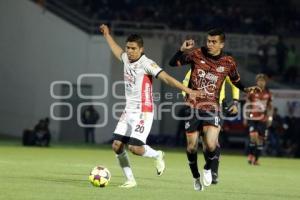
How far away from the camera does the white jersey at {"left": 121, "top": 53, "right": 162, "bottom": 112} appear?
15.5 meters

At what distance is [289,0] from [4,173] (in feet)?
92.8

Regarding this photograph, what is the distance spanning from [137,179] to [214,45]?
11.0ft

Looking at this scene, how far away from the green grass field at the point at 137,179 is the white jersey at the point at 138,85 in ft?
4.32

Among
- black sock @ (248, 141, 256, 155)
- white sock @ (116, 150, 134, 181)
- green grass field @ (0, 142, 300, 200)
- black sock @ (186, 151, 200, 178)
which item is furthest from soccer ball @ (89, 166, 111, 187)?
black sock @ (248, 141, 256, 155)

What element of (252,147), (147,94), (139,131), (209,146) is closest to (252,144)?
(252,147)

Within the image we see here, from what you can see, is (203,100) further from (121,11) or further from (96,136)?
(121,11)

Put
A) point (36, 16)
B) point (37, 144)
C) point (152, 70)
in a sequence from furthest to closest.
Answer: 1. point (36, 16)
2. point (37, 144)
3. point (152, 70)

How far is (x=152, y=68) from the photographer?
1534 centimetres

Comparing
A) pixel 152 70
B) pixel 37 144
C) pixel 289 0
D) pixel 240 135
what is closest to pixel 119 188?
pixel 152 70

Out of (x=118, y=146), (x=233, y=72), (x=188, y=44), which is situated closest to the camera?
(x=188, y=44)

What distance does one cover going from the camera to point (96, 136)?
38.7 m

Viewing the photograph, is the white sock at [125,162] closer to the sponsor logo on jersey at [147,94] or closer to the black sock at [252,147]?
the sponsor logo on jersey at [147,94]

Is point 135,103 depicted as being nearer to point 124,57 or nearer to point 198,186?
point 124,57

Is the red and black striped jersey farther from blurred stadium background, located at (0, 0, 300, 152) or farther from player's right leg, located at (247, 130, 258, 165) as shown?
blurred stadium background, located at (0, 0, 300, 152)
